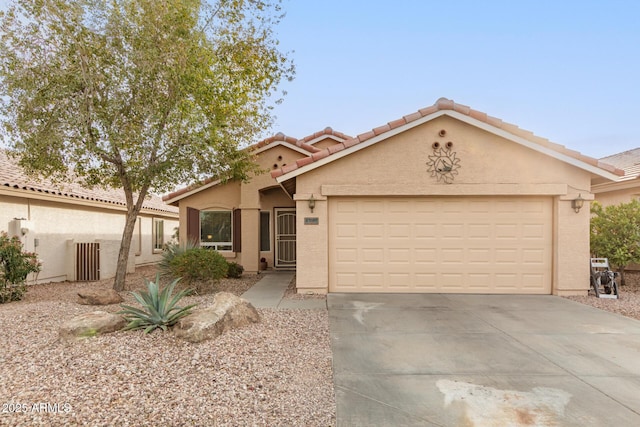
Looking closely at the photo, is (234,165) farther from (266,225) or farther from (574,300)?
(574,300)

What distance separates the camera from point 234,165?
31.8 feet

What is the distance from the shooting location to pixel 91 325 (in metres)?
4.95

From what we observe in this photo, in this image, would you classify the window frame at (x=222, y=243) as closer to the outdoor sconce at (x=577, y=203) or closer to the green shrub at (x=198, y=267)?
the green shrub at (x=198, y=267)

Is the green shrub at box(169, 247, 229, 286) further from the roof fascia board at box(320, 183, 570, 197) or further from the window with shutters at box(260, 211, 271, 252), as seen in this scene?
the window with shutters at box(260, 211, 271, 252)

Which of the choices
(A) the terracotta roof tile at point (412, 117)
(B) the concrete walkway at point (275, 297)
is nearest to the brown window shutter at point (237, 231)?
(B) the concrete walkway at point (275, 297)

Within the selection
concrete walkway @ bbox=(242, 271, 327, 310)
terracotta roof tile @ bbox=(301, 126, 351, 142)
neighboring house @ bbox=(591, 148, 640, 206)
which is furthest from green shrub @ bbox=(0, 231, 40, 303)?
neighboring house @ bbox=(591, 148, 640, 206)

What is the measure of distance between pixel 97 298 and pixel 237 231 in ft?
19.7

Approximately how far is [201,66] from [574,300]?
1016 centimetres

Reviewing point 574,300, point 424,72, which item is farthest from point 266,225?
point 574,300

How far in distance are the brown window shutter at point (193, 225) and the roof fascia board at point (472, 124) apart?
6082mm

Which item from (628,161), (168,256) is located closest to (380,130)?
(168,256)

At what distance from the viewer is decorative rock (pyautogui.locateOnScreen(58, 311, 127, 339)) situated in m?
4.85

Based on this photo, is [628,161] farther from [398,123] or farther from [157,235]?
[157,235]

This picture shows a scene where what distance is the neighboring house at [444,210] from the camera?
8523mm
